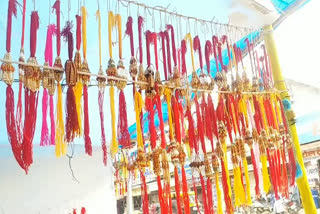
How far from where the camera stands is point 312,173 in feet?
15.4

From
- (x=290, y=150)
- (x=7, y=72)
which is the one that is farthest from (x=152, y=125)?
(x=290, y=150)

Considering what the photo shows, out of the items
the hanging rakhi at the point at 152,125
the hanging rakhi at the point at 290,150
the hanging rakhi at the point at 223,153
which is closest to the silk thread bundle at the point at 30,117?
the hanging rakhi at the point at 152,125

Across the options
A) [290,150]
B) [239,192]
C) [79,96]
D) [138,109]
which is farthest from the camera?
[290,150]

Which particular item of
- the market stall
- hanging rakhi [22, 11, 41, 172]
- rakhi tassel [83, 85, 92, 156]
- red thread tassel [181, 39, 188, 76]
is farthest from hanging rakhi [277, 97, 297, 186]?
hanging rakhi [22, 11, 41, 172]

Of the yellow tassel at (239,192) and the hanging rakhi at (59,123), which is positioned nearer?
the hanging rakhi at (59,123)

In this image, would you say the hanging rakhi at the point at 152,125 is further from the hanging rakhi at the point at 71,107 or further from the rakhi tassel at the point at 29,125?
the rakhi tassel at the point at 29,125

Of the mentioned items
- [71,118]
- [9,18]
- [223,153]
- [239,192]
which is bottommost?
[239,192]

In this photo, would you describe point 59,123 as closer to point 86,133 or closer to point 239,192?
point 86,133

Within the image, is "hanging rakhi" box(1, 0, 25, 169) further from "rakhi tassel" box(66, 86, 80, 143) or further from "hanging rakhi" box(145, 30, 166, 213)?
"hanging rakhi" box(145, 30, 166, 213)

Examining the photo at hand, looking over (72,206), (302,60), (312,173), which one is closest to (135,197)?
(312,173)

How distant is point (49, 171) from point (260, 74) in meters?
1.86

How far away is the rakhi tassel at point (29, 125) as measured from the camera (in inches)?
27.5

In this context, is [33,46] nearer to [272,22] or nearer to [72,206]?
[272,22]

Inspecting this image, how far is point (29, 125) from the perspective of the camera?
0.72 meters
